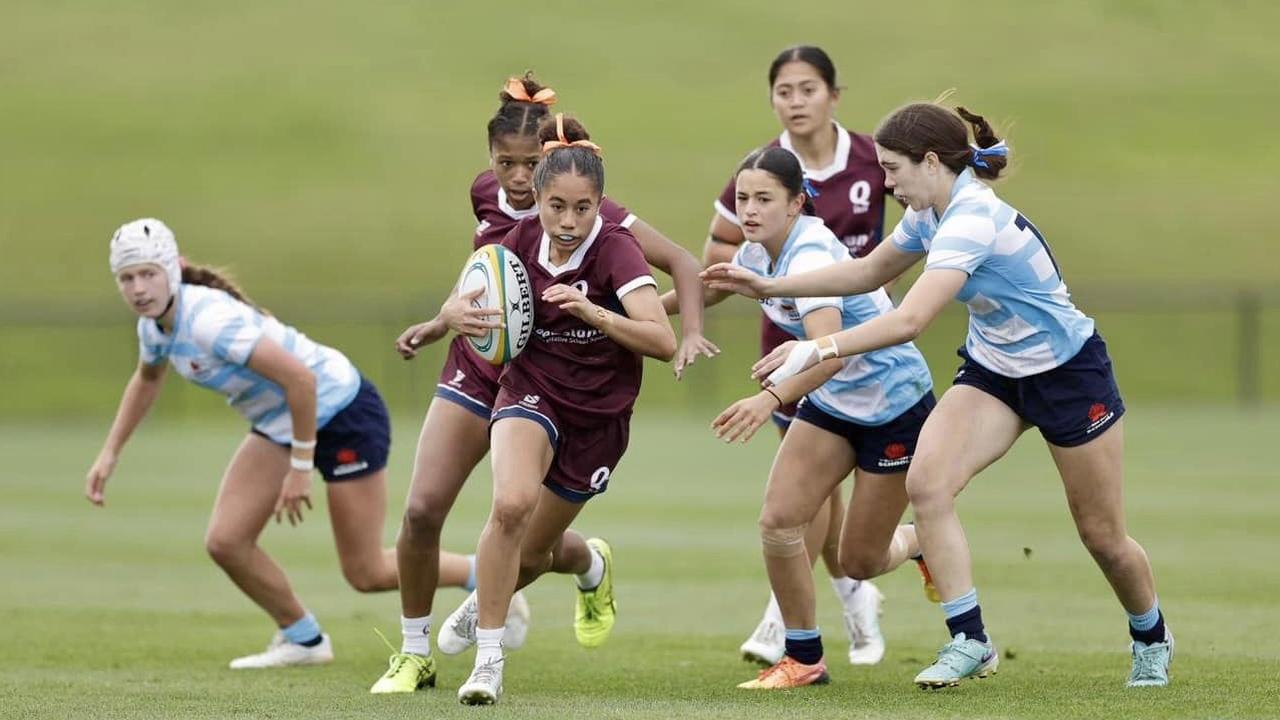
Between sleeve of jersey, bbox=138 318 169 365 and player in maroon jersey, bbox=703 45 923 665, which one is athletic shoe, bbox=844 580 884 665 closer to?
player in maroon jersey, bbox=703 45 923 665

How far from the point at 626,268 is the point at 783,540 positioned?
1284mm

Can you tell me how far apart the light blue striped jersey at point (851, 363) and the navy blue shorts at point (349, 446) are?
2175 mm

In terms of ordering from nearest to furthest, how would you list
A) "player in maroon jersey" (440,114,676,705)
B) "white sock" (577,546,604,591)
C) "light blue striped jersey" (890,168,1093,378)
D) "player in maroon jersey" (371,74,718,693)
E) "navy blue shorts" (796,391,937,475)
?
1. "light blue striped jersey" (890,168,1093,378)
2. "player in maroon jersey" (440,114,676,705)
3. "player in maroon jersey" (371,74,718,693)
4. "navy blue shorts" (796,391,937,475)
5. "white sock" (577,546,604,591)

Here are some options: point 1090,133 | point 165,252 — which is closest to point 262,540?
point 165,252

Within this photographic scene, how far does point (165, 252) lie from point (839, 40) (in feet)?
148

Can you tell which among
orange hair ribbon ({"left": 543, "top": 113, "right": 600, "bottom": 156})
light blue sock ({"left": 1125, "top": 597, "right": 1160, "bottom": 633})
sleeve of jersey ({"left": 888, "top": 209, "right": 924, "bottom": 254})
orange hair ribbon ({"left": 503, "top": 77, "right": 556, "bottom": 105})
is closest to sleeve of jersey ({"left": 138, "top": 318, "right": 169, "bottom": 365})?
orange hair ribbon ({"left": 503, "top": 77, "right": 556, "bottom": 105})

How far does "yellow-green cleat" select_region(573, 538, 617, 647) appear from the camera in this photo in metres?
8.08

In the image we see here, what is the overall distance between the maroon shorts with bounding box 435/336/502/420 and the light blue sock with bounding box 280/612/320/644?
1513 mm

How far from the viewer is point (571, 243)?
6715mm

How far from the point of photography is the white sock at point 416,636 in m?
7.27

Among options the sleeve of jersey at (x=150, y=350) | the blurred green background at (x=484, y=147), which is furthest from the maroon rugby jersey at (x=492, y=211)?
the blurred green background at (x=484, y=147)

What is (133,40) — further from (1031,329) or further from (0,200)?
(1031,329)

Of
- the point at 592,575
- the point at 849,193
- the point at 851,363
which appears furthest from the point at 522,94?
the point at 592,575

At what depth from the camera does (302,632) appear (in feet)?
27.2
